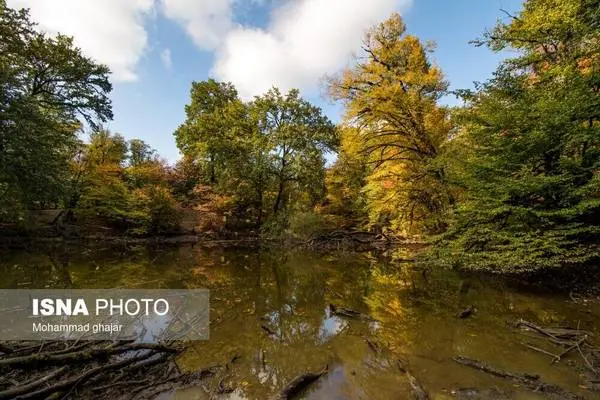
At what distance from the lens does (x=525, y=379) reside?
3.81 m

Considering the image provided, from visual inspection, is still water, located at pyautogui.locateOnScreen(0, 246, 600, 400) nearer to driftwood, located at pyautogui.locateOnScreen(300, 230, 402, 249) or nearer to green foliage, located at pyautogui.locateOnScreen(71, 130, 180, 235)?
driftwood, located at pyautogui.locateOnScreen(300, 230, 402, 249)

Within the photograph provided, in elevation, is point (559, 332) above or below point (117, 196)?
below

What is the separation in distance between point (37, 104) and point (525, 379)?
15871 millimetres

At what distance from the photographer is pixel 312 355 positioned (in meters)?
4.75

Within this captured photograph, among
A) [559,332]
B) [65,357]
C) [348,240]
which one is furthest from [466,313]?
[348,240]

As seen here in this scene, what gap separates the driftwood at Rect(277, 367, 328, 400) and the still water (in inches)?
4.2

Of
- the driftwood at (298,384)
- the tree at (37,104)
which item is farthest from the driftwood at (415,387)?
the tree at (37,104)

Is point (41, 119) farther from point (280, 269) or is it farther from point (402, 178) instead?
point (402, 178)

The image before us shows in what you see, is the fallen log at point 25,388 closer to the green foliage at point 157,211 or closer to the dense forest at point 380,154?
the dense forest at point 380,154

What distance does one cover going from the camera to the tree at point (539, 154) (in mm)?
7105

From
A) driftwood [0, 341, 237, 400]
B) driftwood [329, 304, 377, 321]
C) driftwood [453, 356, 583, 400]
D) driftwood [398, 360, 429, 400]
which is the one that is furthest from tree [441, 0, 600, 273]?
driftwood [0, 341, 237, 400]

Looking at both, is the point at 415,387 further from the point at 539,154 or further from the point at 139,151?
the point at 139,151

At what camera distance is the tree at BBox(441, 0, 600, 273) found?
711 cm

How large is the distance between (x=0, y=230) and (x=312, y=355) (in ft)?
74.3
